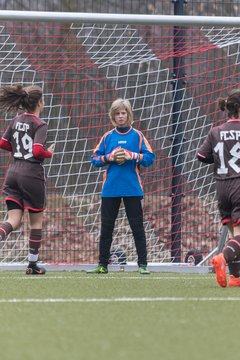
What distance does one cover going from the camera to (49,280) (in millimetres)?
8109

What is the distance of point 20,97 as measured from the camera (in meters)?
9.15

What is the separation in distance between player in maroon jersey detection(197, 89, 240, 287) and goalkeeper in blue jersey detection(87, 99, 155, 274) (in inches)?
53.7

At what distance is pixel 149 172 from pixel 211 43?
153cm

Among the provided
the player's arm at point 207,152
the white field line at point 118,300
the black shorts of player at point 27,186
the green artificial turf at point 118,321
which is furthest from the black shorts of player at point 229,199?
the black shorts of player at point 27,186

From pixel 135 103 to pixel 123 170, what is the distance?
277 centimetres

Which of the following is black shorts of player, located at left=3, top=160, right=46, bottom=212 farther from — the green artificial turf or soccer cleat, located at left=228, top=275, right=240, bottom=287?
soccer cleat, located at left=228, top=275, right=240, bottom=287

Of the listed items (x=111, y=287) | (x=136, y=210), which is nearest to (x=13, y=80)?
(x=136, y=210)

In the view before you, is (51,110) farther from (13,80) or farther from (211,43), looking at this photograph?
(211,43)

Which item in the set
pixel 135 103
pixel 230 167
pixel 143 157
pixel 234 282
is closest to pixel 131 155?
pixel 143 157

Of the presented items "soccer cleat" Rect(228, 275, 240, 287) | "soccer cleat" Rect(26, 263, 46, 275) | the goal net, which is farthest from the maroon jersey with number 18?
the goal net

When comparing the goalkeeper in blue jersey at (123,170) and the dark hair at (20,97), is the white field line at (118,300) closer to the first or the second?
the goalkeeper in blue jersey at (123,170)

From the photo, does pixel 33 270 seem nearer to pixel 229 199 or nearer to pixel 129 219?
pixel 129 219

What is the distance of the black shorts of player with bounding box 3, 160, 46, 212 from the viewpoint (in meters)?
8.92

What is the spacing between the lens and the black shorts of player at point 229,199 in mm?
7551
